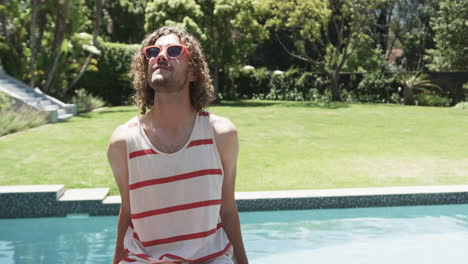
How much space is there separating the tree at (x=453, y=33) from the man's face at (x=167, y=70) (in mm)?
34191

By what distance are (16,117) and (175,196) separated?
14200 millimetres

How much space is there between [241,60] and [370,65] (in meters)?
11.8

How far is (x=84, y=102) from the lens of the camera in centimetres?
2303

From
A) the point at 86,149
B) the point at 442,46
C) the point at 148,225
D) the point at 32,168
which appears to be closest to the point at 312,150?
the point at 86,149

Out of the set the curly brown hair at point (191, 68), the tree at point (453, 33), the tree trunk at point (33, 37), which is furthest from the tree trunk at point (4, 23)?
the tree at point (453, 33)

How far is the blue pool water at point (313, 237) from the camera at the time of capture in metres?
5.56

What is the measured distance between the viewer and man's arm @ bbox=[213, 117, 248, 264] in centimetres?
212

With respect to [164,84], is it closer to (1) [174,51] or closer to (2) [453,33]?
(1) [174,51]

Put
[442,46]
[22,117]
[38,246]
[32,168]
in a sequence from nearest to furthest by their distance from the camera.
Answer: [38,246] < [32,168] < [22,117] < [442,46]

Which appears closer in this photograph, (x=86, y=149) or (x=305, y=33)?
(x=86, y=149)

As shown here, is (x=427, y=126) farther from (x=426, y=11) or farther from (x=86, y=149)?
(x=426, y=11)

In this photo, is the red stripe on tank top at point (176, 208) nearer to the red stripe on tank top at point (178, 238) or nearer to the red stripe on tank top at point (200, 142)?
the red stripe on tank top at point (178, 238)

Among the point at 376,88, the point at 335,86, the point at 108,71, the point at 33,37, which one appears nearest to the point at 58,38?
the point at 33,37

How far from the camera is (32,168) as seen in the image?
898 centimetres
